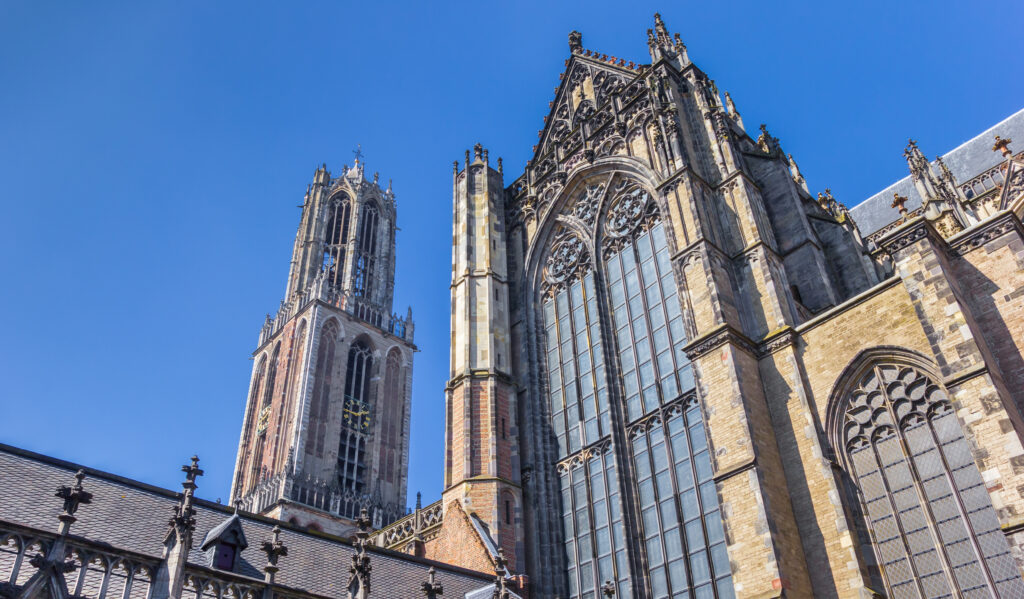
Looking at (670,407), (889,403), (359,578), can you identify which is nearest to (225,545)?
(359,578)

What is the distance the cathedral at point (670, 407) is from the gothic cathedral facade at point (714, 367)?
5cm

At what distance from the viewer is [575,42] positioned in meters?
29.1

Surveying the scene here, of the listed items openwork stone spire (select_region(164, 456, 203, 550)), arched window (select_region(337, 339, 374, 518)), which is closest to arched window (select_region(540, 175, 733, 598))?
openwork stone spire (select_region(164, 456, 203, 550))

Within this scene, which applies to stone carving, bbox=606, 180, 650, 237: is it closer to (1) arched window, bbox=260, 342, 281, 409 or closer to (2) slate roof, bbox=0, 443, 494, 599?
(2) slate roof, bbox=0, 443, 494, 599

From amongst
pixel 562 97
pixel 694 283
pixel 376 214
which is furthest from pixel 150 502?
pixel 376 214

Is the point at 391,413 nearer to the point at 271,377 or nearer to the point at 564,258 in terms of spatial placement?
the point at 271,377

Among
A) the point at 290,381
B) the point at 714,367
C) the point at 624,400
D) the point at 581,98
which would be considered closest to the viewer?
the point at 714,367

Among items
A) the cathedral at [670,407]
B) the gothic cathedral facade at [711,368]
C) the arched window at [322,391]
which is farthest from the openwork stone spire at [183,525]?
the arched window at [322,391]

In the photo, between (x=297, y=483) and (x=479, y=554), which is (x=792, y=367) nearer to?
(x=479, y=554)

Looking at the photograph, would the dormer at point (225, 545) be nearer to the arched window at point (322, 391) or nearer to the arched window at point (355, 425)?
the arched window at point (355, 425)

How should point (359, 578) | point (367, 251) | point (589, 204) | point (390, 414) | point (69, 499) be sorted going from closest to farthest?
1. point (69, 499)
2. point (359, 578)
3. point (589, 204)
4. point (390, 414)
5. point (367, 251)

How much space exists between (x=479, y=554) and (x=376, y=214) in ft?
165

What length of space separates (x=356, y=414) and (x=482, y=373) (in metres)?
33.2

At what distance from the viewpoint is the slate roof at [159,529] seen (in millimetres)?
12852
